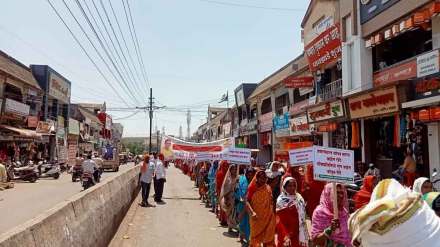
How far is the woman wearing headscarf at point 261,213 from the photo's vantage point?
24.2 feet

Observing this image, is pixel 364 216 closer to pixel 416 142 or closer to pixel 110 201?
pixel 110 201

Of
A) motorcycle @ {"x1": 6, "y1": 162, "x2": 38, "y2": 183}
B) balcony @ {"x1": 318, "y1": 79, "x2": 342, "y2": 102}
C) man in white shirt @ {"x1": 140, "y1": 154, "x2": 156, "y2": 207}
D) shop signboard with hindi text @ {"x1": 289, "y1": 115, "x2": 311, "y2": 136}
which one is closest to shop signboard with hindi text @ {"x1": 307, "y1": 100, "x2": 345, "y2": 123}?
balcony @ {"x1": 318, "y1": 79, "x2": 342, "y2": 102}

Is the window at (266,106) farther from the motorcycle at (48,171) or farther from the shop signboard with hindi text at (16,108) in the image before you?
the shop signboard with hindi text at (16,108)

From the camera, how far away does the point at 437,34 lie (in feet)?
42.3

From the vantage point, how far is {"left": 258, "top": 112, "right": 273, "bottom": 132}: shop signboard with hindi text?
3219 centimetres

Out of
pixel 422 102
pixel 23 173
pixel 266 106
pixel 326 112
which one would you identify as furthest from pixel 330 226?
pixel 266 106

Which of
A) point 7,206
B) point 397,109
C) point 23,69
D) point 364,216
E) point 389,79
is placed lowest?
point 7,206

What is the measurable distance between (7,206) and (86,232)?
921cm

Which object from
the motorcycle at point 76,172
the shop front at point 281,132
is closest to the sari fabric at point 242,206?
the shop front at point 281,132

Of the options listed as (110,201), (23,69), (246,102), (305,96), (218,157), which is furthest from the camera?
(246,102)

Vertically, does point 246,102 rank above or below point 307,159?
above

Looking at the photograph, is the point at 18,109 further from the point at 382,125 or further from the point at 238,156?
the point at 238,156

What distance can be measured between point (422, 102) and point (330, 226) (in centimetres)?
874

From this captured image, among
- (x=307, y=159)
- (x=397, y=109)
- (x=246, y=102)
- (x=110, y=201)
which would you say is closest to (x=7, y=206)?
(x=110, y=201)
